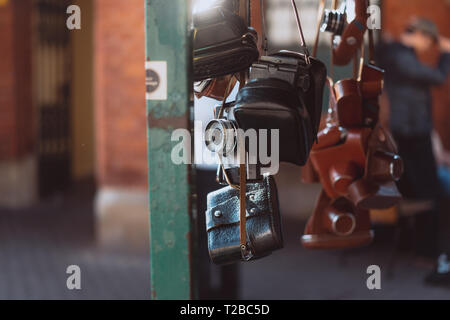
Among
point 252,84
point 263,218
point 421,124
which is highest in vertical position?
point 421,124

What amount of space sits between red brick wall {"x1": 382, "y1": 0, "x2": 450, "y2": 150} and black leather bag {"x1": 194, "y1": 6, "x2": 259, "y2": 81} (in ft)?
15.7

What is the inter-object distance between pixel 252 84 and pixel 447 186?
3544mm

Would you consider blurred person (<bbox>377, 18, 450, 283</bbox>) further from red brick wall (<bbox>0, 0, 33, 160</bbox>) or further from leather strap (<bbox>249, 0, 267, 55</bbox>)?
red brick wall (<bbox>0, 0, 33, 160</bbox>)

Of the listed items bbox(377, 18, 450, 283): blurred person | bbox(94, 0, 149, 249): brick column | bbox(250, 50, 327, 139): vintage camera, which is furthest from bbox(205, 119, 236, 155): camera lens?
bbox(94, 0, 149, 249): brick column

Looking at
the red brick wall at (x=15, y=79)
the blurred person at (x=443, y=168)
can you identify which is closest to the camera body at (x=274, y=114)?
the blurred person at (x=443, y=168)

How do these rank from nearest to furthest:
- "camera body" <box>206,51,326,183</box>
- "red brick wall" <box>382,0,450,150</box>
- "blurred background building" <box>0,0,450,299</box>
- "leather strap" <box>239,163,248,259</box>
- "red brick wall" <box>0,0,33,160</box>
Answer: "camera body" <box>206,51,326,183</box>, "leather strap" <box>239,163,248,259</box>, "blurred background building" <box>0,0,450,299</box>, "red brick wall" <box>382,0,450,150</box>, "red brick wall" <box>0,0,33,160</box>

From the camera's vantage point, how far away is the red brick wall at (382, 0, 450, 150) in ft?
20.4

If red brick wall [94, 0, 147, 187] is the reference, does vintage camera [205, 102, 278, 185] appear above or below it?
below

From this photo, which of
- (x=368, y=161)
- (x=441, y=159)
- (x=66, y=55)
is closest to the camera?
(x=368, y=161)

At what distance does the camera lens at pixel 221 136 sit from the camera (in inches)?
62.4

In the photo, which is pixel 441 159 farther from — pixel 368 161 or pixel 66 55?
pixel 66 55

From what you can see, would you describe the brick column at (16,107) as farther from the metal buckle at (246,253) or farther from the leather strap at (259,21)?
the metal buckle at (246,253)

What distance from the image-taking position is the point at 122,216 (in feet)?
19.0
